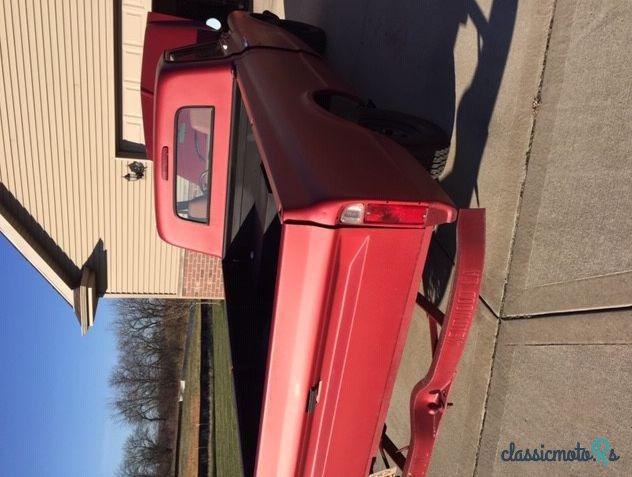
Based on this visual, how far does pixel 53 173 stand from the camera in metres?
7.77

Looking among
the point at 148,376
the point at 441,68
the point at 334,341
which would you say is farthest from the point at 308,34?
the point at 148,376

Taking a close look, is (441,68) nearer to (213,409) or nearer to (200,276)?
(200,276)

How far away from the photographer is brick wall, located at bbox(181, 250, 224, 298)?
30.0 ft

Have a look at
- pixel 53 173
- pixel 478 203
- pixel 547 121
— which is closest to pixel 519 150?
pixel 547 121

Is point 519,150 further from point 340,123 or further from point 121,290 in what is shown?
point 121,290

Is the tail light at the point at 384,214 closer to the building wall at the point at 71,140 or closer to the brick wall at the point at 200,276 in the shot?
the building wall at the point at 71,140

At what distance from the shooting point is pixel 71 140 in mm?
7680

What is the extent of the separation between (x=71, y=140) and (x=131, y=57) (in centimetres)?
160

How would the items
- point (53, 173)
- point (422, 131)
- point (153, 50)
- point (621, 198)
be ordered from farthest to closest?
1. point (53, 173)
2. point (153, 50)
3. point (422, 131)
4. point (621, 198)

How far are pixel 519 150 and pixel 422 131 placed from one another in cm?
71

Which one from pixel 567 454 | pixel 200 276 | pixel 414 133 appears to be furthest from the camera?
pixel 200 276

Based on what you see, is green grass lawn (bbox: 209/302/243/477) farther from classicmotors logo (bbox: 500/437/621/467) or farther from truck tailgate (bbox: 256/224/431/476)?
truck tailgate (bbox: 256/224/431/476)

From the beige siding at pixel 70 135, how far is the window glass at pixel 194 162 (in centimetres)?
433

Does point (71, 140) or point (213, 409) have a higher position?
point (71, 140)
